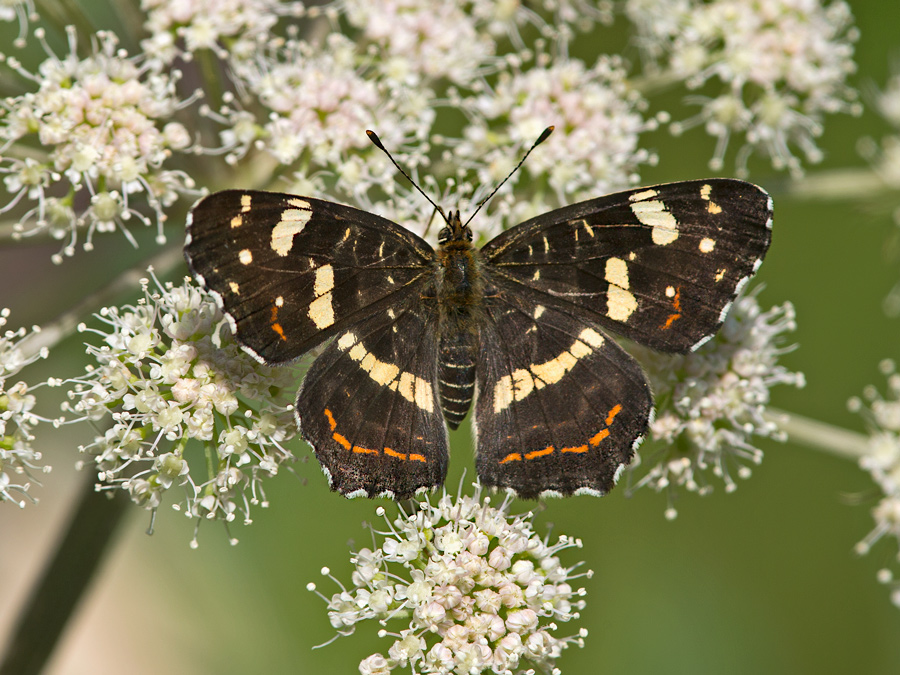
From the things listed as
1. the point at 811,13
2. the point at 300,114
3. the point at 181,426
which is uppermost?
the point at 811,13

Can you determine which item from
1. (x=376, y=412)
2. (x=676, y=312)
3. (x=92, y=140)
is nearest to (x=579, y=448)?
(x=676, y=312)

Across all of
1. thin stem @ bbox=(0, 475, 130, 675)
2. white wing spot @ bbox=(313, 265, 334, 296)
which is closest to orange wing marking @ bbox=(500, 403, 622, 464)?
white wing spot @ bbox=(313, 265, 334, 296)

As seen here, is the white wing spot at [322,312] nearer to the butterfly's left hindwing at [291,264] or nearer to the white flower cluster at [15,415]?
the butterfly's left hindwing at [291,264]

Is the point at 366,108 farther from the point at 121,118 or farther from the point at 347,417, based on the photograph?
the point at 347,417

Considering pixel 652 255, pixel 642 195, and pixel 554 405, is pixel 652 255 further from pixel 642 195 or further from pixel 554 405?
pixel 554 405

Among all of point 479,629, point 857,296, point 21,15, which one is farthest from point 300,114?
point 857,296

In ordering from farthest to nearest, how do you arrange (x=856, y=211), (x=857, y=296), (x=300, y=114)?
(x=857, y=296) → (x=856, y=211) → (x=300, y=114)

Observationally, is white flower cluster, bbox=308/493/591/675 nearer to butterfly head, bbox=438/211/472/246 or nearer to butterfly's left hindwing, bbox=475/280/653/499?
butterfly's left hindwing, bbox=475/280/653/499
